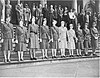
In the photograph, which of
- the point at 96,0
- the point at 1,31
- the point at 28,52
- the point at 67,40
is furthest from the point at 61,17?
the point at 1,31

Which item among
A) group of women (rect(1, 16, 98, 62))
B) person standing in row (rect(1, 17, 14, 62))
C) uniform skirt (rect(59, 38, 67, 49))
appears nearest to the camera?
person standing in row (rect(1, 17, 14, 62))

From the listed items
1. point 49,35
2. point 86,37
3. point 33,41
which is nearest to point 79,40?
point 86,37

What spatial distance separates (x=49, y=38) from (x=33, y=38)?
2.34ft

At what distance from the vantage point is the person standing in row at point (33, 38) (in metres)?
6.26

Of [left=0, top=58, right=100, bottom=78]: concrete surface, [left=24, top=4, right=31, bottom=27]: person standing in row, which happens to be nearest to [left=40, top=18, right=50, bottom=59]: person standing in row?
[left=24, top=4, right=31, bottom=27]: person standing in row

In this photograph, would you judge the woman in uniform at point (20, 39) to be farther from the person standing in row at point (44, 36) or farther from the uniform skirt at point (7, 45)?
the person standing in row at point (44, 36)

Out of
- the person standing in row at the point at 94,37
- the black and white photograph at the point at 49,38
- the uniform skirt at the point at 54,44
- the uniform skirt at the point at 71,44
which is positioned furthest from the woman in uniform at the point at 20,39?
the person standing in row at the point at 94,37

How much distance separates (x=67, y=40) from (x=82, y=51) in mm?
898

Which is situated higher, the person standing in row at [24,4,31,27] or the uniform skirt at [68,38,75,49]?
the person standing in row at [24,4,31,27]

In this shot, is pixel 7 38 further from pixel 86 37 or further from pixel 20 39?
pixel 86 37

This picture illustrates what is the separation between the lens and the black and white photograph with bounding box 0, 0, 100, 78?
5.22 metres

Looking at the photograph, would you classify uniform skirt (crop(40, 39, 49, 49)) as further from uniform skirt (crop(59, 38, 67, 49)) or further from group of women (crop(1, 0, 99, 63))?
uniform skirt (crop(59, 38, 67, 49))

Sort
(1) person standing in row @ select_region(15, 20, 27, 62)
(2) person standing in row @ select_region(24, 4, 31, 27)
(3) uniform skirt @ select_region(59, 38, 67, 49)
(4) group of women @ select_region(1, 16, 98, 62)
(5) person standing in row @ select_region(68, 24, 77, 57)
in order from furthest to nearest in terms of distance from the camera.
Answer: (5) person standing in row @ select_region(68, 24, 77, 57), (3) uniform skirt @ select_region(59, 38, 67, 49), (2) person standing in row @ select_region(24, 4, 31, 27), (1) person standing in row @ select_region(15, 20, 27, 62), (4) group of women @ select_region(1, 16, 98, 62)

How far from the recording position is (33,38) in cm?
628
